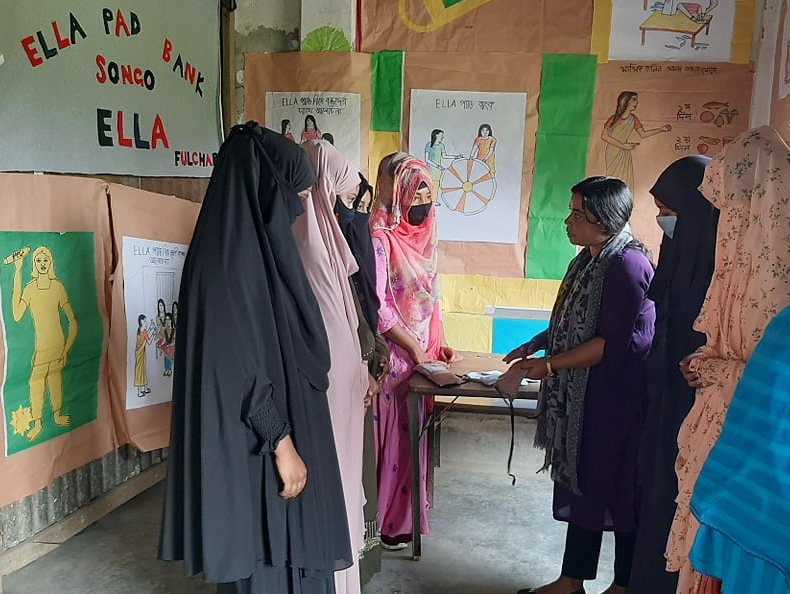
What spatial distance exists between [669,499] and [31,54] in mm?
2431

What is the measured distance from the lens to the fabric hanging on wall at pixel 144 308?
104 inches

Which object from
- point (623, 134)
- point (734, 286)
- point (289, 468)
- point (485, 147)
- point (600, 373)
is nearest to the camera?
point (734, 286)

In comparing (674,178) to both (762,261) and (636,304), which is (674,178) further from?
(762,261)

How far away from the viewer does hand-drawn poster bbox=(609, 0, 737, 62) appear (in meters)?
2.98

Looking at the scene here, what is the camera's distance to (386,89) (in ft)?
10.8

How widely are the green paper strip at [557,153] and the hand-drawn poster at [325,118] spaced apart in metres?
0.93

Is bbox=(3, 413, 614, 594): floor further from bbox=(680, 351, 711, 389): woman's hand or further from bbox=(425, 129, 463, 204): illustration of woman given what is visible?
bbox=(425, 129, 463, 204): illustration of woman

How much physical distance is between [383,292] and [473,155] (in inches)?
45.6

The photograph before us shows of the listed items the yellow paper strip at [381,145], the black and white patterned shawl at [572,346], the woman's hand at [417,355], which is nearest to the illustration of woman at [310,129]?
the yellow paper strip at [381,145]

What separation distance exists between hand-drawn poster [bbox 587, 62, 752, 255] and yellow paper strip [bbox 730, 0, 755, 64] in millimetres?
44

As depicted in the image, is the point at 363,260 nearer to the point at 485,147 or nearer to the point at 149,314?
the point at 149,314

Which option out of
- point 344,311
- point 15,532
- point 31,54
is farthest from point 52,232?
point 344,311

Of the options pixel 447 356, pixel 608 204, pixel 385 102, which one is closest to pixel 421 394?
pixel 447 356

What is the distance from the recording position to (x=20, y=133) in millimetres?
2188
